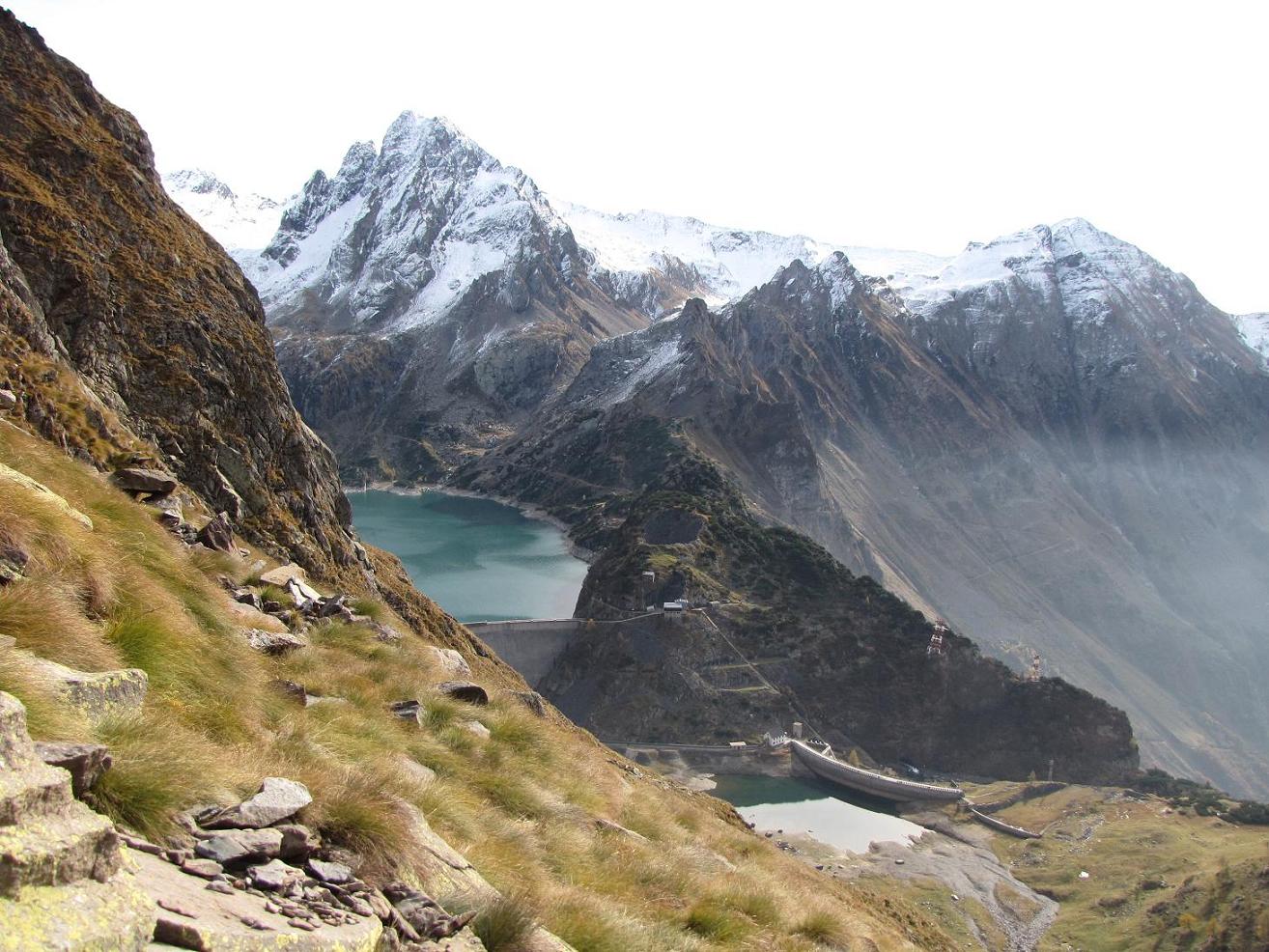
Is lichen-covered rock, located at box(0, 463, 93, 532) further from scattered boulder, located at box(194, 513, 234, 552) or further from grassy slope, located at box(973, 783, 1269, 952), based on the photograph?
grassy slope, located at box(973, 783, 1269, 952)

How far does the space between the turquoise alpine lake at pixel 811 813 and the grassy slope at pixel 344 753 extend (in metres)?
74.8

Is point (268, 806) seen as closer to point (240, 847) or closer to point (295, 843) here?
point (295, 843)

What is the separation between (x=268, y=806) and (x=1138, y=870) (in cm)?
8864

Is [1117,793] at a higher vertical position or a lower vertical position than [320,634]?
lower

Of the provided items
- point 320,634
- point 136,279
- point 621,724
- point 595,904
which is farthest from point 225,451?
point 621,724

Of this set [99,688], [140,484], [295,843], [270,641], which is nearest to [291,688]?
[270,641]

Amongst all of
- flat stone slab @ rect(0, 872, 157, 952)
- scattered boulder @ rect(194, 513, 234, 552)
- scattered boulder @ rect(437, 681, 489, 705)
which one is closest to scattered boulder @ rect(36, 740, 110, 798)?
flat stone slab @ rect(0, 872, 157, 952)

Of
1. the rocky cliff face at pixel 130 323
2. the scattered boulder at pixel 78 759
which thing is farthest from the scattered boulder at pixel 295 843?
the rocky cliff face at pixel 130 323

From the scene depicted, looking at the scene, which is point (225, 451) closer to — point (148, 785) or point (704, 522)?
point (148, 785)

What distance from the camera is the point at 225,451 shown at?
32375 mm

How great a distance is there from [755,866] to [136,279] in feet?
104

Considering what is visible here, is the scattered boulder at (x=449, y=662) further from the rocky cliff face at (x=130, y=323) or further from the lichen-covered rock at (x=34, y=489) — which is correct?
the rocky cliff face at (x=130, y=323)

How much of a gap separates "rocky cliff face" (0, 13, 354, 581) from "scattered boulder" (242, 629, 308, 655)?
39.7ft

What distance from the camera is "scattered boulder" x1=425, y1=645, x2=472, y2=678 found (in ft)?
58.3
